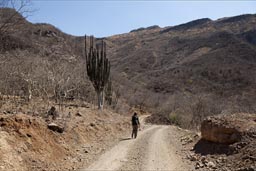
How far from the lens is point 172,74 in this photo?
88438 millimetres

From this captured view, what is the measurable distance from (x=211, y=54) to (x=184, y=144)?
268ft

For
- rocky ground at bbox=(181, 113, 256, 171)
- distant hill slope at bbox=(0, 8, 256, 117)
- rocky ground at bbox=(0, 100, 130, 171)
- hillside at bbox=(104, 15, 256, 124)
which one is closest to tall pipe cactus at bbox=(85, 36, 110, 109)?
distant hill slope at bbox=(0, 8, 256, 117)

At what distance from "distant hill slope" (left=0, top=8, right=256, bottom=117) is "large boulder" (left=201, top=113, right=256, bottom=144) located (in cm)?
1740

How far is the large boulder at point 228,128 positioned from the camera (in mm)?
12047

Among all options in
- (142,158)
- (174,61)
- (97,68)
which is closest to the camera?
(142,158)

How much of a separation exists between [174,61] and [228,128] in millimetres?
91699

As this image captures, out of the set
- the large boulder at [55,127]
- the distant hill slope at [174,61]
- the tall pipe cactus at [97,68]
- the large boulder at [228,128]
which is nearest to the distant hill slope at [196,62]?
the distant hill slope at [174,61]

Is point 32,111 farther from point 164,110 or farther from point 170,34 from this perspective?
point 170,34

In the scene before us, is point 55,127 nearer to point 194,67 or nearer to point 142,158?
point 142,158

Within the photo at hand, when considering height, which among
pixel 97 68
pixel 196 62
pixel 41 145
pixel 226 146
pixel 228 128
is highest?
pixel 196 62

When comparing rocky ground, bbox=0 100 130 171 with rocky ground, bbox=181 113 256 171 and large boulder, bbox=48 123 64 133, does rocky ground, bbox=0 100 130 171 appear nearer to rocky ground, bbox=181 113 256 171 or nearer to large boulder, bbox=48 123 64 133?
large boulder, bbox=48 123 64 133

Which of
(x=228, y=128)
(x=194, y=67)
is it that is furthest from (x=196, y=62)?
(x=228, y=128)

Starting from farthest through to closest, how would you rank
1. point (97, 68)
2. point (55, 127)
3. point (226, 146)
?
point (97, 68) → point (55, 127) → point (226, 146)

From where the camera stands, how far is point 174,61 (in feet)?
339
